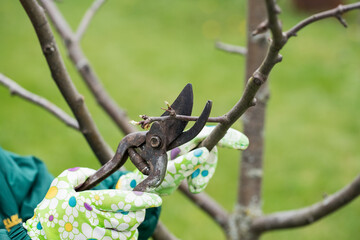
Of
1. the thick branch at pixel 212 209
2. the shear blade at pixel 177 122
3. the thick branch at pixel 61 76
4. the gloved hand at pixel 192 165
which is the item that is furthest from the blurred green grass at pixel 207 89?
the shear blade at pixel 177 122

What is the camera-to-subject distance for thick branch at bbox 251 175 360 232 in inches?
38.9

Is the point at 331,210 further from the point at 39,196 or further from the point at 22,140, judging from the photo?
the point at 22,140

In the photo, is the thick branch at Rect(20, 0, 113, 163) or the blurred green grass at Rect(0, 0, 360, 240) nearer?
the thick branch at Rect(20, 0, 113, 163)

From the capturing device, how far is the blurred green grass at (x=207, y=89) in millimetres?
2223

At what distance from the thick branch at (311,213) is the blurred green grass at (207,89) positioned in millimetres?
896

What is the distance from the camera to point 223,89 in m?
2.85

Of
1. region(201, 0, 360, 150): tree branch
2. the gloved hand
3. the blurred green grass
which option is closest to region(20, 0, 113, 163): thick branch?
the gloved hand

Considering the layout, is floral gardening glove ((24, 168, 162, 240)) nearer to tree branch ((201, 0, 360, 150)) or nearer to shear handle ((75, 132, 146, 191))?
shear handle ((75, 132, 146, 191))

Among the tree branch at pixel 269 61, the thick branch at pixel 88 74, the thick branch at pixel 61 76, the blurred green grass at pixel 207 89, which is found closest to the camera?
the tree branch at pixel 269 61

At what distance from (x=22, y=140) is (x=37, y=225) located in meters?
1.86

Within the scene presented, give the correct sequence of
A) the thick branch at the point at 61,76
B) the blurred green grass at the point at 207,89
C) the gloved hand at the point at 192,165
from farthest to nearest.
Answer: the blurred green grass at the point at 207,89, the thick branch at the point at 61,76, the gloved hand at the point at 192,165

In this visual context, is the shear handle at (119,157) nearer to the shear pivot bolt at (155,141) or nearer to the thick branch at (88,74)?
the shear pivot bolt at (155,141)

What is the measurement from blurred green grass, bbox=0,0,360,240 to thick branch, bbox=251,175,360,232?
2.94ft

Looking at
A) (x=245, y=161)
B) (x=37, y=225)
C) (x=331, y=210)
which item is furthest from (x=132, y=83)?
(x=37, y=225)
